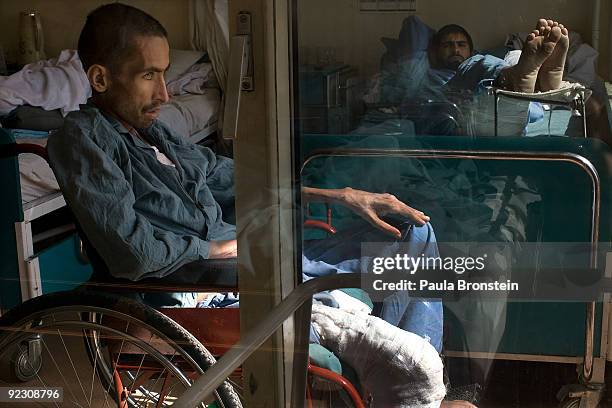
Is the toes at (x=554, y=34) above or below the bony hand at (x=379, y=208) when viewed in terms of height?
above

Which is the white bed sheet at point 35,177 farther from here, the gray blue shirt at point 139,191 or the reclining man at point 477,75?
the reclining man at point 477,75

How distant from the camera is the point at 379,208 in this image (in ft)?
5.30

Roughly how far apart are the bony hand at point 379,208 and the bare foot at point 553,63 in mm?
311

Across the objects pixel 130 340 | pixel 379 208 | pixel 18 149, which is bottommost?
pixel 130 340

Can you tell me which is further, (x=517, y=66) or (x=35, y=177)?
(x=35, y=177)

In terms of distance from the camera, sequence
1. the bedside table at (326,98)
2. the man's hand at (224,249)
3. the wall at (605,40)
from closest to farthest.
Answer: the wall at (605,40) < the bedside table at (326,98) < the man's hand at (224,249)

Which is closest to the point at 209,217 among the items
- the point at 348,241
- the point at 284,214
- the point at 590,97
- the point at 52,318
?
the point at 284,214

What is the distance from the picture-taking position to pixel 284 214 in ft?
5.42

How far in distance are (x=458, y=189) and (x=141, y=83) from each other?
598mm

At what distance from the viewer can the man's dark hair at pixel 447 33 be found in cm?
151

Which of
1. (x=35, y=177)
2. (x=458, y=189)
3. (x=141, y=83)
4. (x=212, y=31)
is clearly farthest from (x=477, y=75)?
(x=35, y=177)

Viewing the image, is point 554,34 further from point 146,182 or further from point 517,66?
point 146,182

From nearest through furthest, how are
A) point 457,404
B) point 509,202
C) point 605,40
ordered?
point 605,40, point 509,202, point 457,404

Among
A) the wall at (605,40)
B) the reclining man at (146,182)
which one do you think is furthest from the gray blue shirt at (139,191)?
the wall at (605,40)
